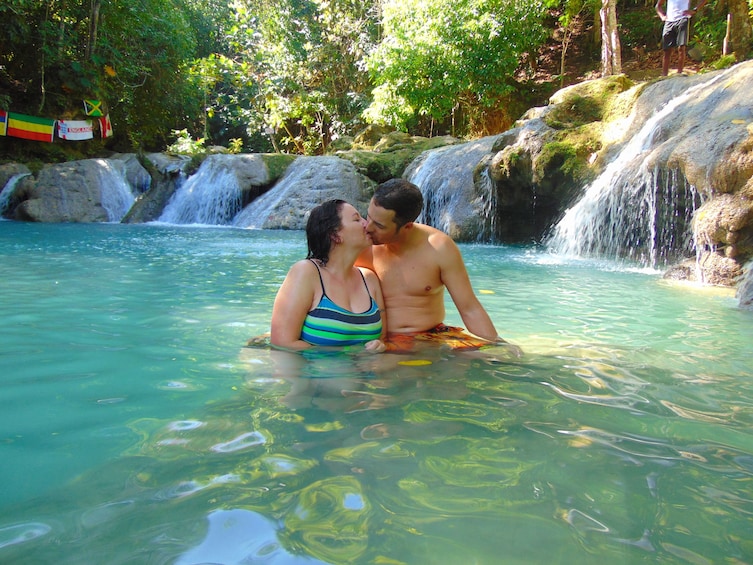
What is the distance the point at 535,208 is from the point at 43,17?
16715mm

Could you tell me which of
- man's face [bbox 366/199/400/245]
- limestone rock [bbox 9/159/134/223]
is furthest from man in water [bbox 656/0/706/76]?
limestone rock [bbox 9/159/134/223]

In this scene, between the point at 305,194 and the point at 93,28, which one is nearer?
the point at 305,194

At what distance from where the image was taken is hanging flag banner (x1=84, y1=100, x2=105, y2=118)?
2094cm

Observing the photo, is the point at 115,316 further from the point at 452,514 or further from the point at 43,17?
the point at 43,17

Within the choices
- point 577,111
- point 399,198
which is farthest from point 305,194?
point 399,198

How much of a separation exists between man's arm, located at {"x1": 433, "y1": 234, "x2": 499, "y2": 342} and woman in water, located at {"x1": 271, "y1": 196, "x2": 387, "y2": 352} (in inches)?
21.3

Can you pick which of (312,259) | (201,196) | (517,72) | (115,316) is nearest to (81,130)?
(201,196)

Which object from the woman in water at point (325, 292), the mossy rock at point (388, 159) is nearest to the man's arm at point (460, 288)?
the woman in water at point (325, 292)

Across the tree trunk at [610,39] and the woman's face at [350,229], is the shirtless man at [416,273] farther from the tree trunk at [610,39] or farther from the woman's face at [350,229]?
the tree trunk at [610,39]

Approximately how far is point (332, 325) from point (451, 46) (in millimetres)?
16491

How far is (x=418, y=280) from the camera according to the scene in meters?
3.74

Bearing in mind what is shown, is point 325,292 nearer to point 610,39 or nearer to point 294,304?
point 294,304

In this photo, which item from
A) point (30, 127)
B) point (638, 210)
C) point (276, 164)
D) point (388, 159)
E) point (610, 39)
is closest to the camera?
point (638, 210)

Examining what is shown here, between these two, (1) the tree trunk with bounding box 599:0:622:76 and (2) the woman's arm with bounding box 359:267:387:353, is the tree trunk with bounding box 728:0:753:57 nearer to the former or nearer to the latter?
(1) the tree trunk with bounding box 599:0:622:76
